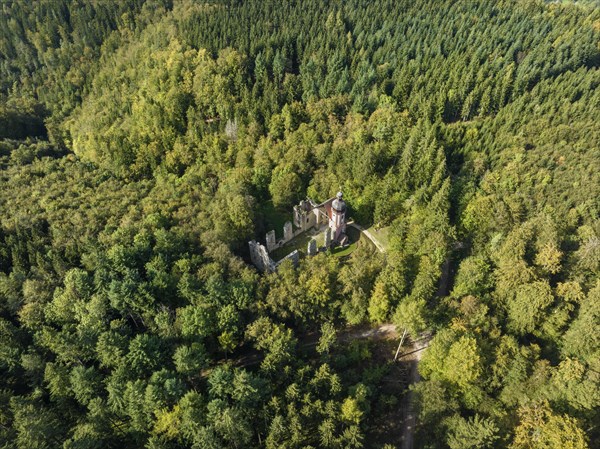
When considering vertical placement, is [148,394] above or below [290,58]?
below

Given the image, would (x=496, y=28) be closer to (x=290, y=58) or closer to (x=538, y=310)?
(x=290, y=58)

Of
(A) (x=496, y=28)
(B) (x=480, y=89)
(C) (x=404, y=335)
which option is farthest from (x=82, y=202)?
(A) (x=496, y=28)

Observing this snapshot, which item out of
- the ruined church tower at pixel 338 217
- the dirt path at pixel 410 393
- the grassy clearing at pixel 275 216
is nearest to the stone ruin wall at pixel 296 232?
the ruined church tower at pixel 338 217

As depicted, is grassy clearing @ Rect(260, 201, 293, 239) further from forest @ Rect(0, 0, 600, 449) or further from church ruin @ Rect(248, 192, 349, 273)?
church ruin @ Rect(248, 192, 349, 273)

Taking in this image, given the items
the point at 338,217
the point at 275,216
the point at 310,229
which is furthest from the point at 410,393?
the point at 275,216

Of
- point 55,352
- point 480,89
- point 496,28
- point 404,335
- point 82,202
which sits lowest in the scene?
point 404,335

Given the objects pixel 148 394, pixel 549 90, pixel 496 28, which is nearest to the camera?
pixel 148 394
